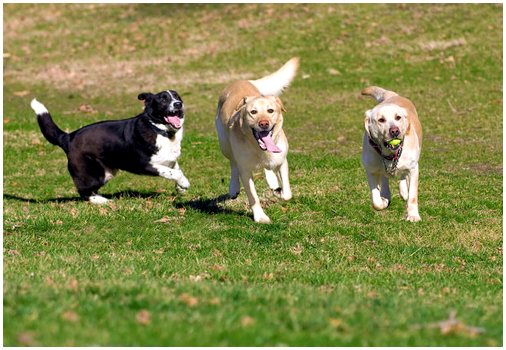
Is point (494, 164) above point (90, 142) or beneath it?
beneath

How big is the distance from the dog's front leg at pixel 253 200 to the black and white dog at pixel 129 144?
1.33 m

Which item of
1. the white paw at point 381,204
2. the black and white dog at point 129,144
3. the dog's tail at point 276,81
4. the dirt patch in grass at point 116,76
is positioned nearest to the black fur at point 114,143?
the black and white dog at point 129,144

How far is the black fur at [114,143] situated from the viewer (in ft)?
41.7

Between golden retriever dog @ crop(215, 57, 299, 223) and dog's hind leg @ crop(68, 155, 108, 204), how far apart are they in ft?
5.88

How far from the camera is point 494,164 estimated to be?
16.2 metres

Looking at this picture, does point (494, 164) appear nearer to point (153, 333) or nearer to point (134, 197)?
point (134, 197)

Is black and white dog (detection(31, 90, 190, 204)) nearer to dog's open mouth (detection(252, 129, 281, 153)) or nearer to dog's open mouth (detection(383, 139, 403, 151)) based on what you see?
dog's open mouth (detection(252, 129, 281, 153))

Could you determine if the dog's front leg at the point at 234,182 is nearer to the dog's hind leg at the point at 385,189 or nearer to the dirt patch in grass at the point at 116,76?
the dog's hind leg at the point at 385,189

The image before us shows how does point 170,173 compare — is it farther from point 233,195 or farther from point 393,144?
point 393,144

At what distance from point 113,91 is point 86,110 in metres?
2.84

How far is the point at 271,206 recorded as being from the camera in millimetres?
12625

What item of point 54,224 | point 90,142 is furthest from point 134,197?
point 54,224

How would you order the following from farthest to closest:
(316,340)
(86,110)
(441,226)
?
(86,110), (441,226), (316,340)

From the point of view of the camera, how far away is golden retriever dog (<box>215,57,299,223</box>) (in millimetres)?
11023
